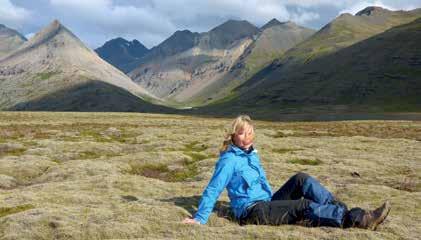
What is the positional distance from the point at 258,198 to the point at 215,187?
5.98ft

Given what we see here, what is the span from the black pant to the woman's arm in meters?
1.41

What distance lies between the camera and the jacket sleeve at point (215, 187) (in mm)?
16156

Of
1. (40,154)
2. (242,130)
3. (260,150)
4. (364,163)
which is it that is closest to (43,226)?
(242,130)

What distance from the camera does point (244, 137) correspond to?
53.6 ft

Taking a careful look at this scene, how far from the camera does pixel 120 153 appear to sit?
50562mm

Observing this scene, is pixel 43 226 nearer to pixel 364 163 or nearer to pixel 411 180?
pixel 411 180

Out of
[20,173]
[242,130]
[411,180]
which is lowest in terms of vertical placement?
[20,173]

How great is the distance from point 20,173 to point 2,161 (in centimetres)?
510

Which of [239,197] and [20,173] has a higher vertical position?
[239,197]

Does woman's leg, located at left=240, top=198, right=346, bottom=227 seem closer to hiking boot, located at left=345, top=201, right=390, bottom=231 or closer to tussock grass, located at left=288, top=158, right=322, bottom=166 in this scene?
hiking boot, located at left=345, top=201, right=390, bottom=231

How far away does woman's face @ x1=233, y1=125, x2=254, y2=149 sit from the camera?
53.4 feet

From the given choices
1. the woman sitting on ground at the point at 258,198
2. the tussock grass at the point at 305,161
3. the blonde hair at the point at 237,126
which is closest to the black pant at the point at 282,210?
the woman sitting on ground at the point at 258,198

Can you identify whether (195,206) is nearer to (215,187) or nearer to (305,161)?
(215,187)

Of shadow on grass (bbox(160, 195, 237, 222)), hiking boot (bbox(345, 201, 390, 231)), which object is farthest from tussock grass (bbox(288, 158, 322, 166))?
hiking boot (bbox(345, 201, 390, 231))
